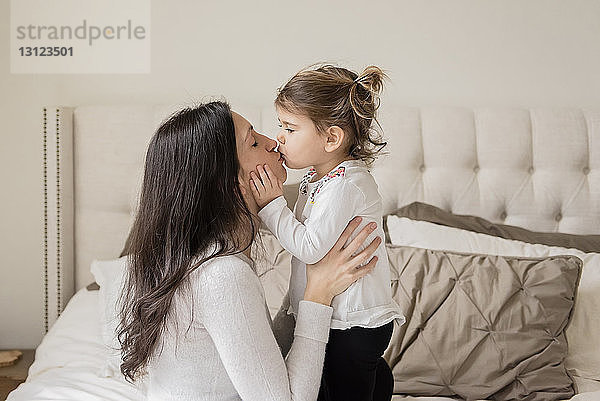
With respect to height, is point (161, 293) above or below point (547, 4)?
below

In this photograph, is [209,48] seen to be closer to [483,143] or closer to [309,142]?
[483,143]

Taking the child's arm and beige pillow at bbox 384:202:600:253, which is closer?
the child's arm

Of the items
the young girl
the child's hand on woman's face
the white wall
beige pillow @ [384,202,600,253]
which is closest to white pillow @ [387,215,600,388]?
beige pillow @ [384,202,600,253]

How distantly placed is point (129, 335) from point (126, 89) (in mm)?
1633

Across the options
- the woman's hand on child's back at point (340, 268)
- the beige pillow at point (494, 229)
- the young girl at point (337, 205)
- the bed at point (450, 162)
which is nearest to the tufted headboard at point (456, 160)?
the bed at point (450, 162)

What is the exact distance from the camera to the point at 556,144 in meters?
2.70

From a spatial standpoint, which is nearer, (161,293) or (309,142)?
(161,293)

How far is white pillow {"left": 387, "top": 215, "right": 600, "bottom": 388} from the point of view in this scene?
2.13 meters

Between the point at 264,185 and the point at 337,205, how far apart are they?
147mm

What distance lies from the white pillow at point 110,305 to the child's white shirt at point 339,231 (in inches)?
25.7

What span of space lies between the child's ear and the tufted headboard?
1.11m

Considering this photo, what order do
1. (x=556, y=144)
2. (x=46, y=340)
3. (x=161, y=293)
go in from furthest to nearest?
(x=556, y=144), (x=46, y=340), (x=161, y=293)

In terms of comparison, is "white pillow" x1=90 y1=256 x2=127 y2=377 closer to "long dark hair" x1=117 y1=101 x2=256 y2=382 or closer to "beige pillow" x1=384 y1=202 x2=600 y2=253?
"long dark hair" x1=117 y1=101 x2=256 y2=382

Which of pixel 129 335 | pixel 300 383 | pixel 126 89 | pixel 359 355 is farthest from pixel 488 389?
pixel 126 89
